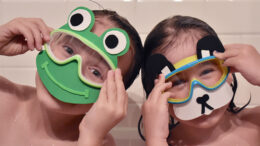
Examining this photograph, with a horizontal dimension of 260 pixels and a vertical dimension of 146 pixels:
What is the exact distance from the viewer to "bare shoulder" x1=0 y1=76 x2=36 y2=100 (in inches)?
35.6

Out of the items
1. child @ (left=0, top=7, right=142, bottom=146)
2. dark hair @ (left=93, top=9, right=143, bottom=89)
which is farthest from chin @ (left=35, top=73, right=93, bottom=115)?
dark hair @ (left=93, top=9, right=143, bottom=89)

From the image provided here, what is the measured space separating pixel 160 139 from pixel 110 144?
0.73 ft


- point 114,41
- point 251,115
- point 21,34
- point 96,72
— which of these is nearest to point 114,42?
point 114,41

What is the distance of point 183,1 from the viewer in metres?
1.35

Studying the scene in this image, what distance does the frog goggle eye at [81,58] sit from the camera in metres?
0.76

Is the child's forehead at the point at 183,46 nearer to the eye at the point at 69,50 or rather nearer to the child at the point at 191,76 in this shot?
the child at the point at 191,76

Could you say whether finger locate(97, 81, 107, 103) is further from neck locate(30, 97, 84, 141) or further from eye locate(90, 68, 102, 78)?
neck locate(30, 97, 84, 141)

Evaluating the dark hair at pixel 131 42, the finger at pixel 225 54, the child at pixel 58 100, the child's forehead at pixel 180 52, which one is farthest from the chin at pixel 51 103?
the finger at pixel 225 54

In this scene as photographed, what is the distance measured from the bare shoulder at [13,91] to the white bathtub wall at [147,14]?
0.35m

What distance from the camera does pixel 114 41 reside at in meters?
0.77

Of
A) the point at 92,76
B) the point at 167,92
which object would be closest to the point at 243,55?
the point at 167,92

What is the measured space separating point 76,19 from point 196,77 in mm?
395

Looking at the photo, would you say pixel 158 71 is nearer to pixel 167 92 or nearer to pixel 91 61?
pixel 167 92

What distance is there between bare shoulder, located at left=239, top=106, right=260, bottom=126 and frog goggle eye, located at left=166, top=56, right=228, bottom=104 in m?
0.24
